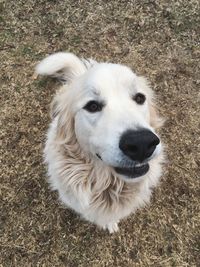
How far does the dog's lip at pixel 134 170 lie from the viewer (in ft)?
8.58

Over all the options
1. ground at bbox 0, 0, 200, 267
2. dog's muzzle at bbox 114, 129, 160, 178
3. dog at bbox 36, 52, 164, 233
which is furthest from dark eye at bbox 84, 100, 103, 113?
ground at bbox 0, 0, 200, 267

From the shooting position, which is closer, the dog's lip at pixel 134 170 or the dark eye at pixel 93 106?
the dog's lip at pixel 134 170

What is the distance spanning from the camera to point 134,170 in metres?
2.62

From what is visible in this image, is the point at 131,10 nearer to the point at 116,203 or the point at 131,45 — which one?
the point at 131,45

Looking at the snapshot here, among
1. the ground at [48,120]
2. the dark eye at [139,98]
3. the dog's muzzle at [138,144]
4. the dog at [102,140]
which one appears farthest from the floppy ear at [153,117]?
the ground at [48,120]

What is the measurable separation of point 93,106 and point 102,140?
295mm

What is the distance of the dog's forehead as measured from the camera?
2.77 m

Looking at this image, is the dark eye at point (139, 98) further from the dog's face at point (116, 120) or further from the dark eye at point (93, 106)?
the dark eye at point (93, 106)

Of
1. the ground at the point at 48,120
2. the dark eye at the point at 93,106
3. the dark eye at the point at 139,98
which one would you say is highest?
the dark eye at the point at 139,98

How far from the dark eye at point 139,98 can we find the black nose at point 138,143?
0.46 metres

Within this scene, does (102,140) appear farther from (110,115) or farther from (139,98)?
(139,98)

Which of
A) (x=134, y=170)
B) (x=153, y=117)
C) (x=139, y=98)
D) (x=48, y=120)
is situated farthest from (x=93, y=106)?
(x=48, y=120)

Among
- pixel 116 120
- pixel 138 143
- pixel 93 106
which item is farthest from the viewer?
pixel 93 106

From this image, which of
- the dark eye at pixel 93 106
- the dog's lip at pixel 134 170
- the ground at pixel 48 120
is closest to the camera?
the dog's lip at pixel 134 170
